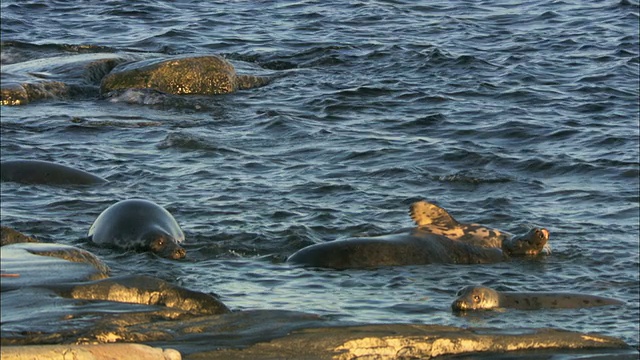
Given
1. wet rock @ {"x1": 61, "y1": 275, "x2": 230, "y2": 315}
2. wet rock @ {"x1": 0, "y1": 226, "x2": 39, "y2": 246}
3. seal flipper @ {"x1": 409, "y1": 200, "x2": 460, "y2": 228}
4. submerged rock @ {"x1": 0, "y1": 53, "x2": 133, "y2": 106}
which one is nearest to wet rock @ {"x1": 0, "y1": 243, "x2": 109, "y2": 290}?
wet rock @ {"x1": 61, "y1": 275, "x2": 230, "y2": 315}

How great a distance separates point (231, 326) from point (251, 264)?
248 cm

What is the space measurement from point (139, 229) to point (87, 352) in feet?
12.1

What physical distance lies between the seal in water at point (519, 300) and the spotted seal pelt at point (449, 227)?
1300 mm

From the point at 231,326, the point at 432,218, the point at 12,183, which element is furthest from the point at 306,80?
the point at 231,326

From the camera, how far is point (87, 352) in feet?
18.9

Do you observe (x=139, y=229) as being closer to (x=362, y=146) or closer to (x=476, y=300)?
(x=476, y=300)

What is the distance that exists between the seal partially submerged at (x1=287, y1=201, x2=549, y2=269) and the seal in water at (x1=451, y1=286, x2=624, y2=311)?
105cm

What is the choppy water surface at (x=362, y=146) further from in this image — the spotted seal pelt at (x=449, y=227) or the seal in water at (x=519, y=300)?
the spotted seal pelt at (x=449, y=227)

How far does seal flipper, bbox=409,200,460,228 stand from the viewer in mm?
9727

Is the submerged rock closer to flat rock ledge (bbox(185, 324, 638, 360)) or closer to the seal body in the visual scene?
the seal body

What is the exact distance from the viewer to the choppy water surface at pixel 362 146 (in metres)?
9.01

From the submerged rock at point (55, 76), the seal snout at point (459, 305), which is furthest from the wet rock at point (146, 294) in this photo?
the submerged rock at point (55, 76)

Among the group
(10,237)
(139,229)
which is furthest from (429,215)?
(10,237)

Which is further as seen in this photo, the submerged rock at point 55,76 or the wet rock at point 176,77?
the wet rock at point 176,77
